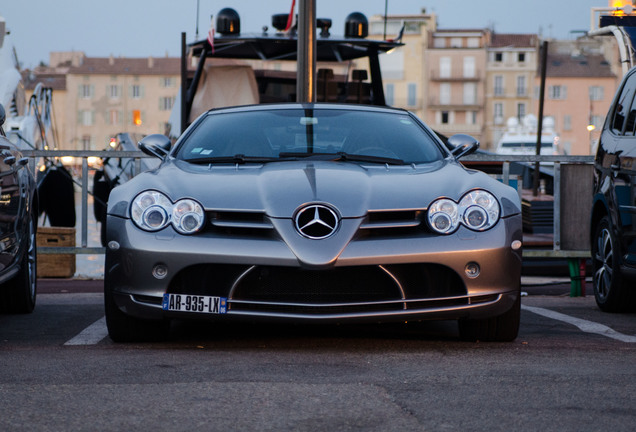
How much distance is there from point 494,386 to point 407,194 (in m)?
1.48

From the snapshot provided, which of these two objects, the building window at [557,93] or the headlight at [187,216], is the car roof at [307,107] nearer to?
the headlight at [187,216]

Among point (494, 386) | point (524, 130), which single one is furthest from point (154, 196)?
point (524, 130)

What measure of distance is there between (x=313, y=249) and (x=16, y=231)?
240cm

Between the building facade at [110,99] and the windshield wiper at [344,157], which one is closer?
the windshield wiper at [344,157]

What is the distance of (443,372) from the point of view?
5.36 meters

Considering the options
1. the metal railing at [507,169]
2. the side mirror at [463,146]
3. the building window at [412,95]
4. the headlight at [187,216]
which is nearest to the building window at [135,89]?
the building window at [412,95]

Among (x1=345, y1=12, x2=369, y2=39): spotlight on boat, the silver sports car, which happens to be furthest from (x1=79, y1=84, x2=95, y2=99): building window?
the silver sports car

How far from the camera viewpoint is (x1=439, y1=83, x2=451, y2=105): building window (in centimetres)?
12156

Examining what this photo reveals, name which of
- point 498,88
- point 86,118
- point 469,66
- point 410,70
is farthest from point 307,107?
point 86,118

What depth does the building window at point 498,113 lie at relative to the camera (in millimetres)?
123000

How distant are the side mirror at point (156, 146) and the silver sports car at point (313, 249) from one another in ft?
3.57

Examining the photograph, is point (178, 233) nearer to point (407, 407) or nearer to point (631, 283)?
point (407, 407)

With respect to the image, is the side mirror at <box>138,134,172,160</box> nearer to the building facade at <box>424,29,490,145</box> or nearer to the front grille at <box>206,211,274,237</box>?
the front grille at <box>206,211,274,237</box>

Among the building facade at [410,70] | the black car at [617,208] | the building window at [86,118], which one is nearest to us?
the black car at [617,208]
